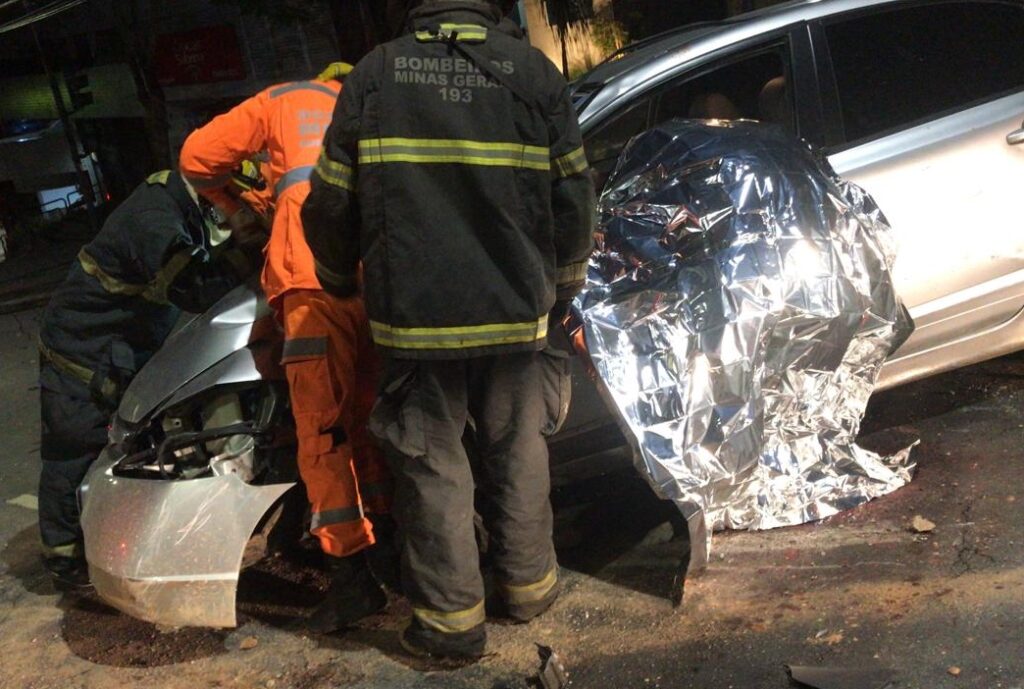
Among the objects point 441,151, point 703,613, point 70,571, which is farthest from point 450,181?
point 70,571

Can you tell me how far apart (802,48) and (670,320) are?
1.26 m

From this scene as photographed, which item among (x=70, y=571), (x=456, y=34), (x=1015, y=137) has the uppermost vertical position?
(x=456, y=34)

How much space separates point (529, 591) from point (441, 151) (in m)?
1.38

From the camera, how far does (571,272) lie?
111 inches

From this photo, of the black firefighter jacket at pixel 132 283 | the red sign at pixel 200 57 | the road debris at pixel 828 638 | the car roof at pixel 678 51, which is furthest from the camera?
the red sign at pixel 200 57

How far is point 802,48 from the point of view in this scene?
11.4 feet

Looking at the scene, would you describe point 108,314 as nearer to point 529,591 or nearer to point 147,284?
point 147,284

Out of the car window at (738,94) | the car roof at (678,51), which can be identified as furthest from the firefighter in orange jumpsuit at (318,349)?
the car window at (738,94)

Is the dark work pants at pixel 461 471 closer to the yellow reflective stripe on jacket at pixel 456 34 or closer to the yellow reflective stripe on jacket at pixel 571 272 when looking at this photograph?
the yellow reflective stripe on jacket at pixel 571 272

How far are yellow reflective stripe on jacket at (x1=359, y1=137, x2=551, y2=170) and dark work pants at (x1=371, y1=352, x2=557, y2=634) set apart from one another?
57cm

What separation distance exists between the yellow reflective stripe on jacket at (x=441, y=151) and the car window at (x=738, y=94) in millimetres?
1096

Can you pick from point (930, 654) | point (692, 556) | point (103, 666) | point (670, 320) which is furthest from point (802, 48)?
point (103, 666)

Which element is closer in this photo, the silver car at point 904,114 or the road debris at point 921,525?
the road debris at point 921,525

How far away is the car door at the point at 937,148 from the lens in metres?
3.35
